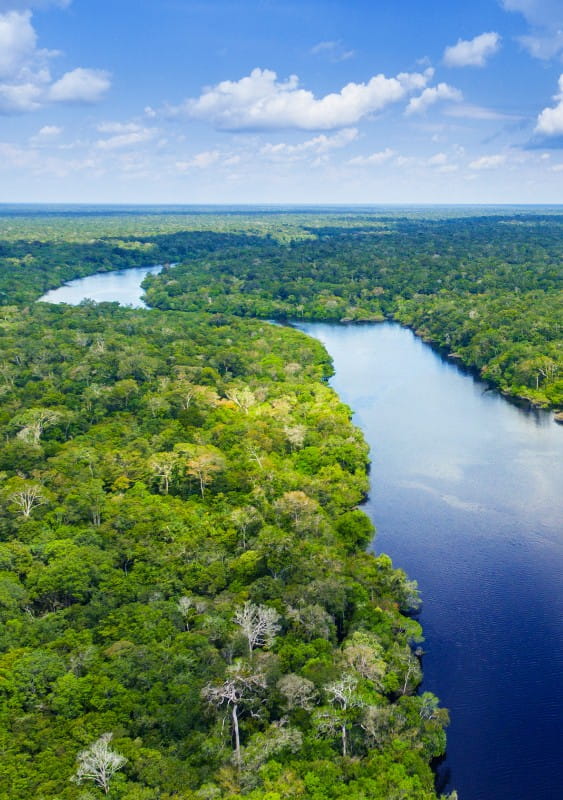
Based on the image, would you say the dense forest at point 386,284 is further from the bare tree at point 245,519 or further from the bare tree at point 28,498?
the bare tree at point 28,498

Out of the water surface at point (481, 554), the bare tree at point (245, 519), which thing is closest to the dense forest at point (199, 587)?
the bare tree at point (245, 519)

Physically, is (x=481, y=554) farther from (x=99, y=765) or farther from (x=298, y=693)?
(x=99, y=765)

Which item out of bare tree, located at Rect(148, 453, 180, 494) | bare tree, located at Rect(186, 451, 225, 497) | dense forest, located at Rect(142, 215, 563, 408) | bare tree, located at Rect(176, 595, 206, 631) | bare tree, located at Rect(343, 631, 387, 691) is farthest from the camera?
dense forest, located at Rect(142, 215, 563, 408)

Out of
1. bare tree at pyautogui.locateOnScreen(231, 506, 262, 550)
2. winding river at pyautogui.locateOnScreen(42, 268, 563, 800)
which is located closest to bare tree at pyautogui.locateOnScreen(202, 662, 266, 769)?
winding river at pyautogui.locateOnScreen(42, 268, 563, 800)

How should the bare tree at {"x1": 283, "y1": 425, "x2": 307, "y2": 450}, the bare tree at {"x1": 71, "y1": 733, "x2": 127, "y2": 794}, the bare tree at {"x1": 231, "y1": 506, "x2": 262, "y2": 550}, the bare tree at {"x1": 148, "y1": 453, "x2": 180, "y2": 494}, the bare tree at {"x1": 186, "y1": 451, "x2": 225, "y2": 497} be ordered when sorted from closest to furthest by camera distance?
the bare tree at {"x1": 71, "y1": 733, "x2": 127, "y2": 794} < the bare tree at {"x1": 231, "y1": 506, "x2": 262, "y2": 550} < the bare tree at {"x1": 186, "y1": 451, "x2": 225, "y2": 497} < the bare tree at {"x1": 148, "y1": 453, "x2": 180, "y2": 494} < the bare tree at {"x1": 283, "y1": 425, "x2": 307, "y2": 450}

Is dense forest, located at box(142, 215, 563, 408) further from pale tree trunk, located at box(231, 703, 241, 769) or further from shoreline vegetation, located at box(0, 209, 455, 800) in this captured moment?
pale tree trunk, located at box(231, 703, 241, 769)

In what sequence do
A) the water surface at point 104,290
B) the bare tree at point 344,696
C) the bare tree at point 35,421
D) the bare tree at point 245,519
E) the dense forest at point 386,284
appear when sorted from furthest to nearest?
the water surface at point 104,290
the dense forest at point 386,284
the bare tree at point 35,421
the bare tree at point 245,519
the bare tree at point 344,696
